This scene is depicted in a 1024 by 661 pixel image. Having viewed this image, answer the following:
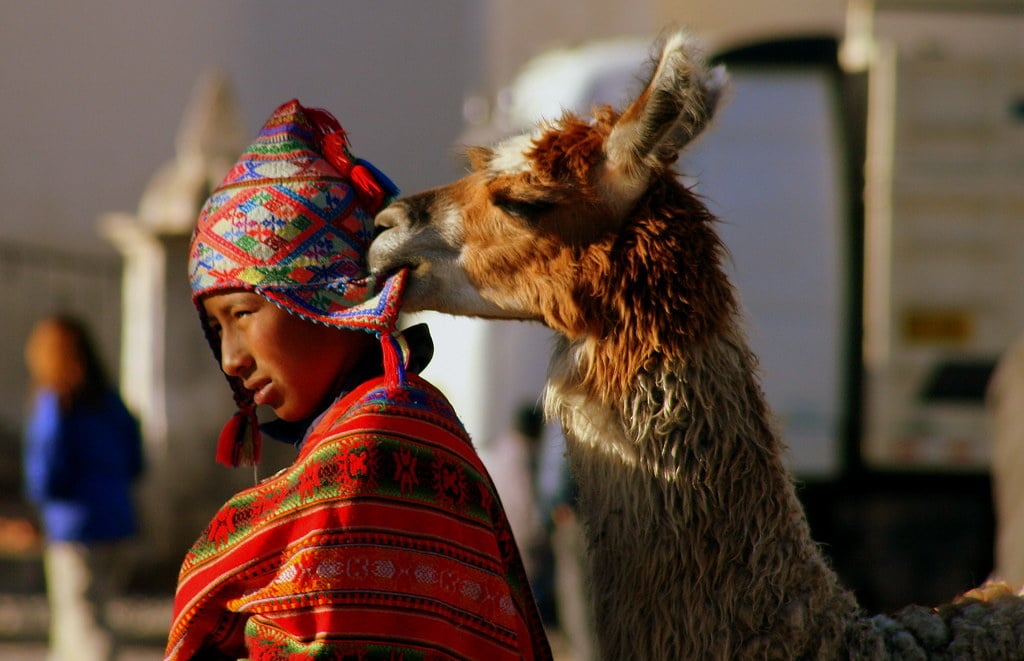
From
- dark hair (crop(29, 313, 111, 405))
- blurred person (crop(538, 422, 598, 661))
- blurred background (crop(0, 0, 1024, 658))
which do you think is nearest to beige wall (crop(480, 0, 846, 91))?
blurred background (crop(0, 0, 1024, 658))

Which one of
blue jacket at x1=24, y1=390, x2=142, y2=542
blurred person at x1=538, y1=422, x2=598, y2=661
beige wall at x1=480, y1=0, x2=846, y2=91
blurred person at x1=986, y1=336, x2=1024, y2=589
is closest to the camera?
blurred person at x1=986, y1=336, x2=1024, y2=589

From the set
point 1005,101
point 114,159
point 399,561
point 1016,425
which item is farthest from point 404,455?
point 114,159

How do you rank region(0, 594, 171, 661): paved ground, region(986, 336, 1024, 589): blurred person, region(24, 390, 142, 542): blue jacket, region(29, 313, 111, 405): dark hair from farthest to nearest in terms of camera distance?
region(0, 594, 171, 661): paved ground
region(29, 313, 111, 405): dark hair
region(24, 390, 142, 542): blue jacket
region(986, 336, 1024, 589): blurred person

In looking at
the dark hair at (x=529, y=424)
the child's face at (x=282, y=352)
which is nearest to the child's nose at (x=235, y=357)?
the child's face at (x=282, y=352)

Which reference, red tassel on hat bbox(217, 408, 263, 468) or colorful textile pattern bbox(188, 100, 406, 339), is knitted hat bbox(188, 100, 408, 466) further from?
red tassel on hat bbox(217, 408, 263, 468)

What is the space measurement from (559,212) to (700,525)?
51 cm

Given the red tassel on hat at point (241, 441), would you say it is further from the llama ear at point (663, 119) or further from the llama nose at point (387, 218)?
the llama ear at point (663, 119)

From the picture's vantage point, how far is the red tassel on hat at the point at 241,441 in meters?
2.24

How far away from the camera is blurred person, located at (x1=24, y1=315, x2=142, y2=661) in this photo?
544 centimetres

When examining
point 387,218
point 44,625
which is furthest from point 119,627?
point 387,218

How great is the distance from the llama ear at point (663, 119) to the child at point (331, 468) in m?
0.36

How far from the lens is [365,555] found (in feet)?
5.76

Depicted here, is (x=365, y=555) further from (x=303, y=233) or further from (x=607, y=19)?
(x=607, y=19)

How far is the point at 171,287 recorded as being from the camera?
8094 millimetres
